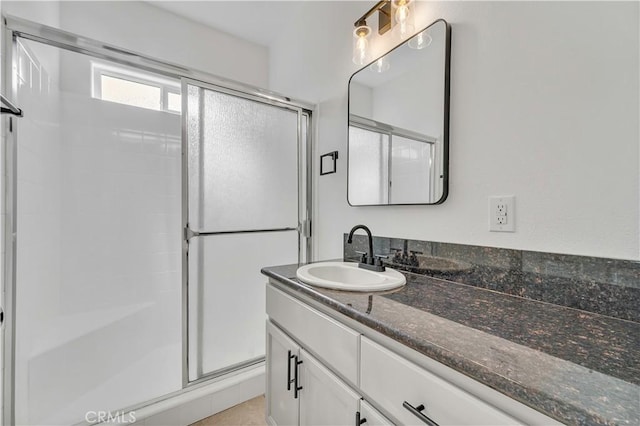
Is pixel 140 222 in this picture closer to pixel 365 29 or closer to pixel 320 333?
pixel 320 333

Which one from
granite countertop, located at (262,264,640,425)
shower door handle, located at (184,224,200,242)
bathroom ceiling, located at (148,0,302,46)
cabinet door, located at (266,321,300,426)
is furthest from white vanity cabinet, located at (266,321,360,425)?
bathroom ceiling, located at (148,0,302,46)

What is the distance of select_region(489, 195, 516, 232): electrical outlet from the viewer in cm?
95

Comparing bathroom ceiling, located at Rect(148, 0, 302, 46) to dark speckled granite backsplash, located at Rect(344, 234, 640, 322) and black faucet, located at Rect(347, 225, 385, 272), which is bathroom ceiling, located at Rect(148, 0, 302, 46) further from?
dark speckled granite backsplash, located at Rect(344, 234, 640, 322)

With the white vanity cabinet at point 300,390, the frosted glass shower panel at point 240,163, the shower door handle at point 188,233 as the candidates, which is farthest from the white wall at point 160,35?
the white vanity cabinet at point 300,390

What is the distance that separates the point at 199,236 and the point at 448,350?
4.74 feet

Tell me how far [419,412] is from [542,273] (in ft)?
1.99

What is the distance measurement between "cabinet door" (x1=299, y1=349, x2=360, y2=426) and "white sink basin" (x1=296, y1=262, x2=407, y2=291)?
28 cm

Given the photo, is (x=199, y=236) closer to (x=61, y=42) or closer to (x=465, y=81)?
(x=61, y=42)

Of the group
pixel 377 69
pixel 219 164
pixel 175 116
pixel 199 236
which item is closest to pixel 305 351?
pixel 199 236

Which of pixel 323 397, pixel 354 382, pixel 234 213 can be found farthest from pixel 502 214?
pixel 234 213

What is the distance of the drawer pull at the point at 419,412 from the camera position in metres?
0.59

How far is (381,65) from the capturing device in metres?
1.45

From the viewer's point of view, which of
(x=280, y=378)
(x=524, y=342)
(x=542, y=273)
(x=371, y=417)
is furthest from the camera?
(x=280, y=378)

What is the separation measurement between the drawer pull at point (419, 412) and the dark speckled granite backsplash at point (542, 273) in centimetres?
56
